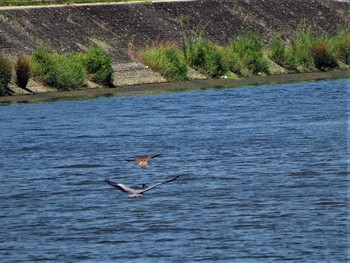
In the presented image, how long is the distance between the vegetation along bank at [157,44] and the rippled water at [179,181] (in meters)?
3.19

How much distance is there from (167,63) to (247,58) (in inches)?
155

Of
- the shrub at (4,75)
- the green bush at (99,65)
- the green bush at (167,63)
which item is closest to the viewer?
the shrub at (4,75)

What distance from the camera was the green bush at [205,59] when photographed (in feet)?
157

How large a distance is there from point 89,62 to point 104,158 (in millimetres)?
16452

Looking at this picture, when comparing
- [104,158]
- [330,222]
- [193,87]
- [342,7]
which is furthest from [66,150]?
[342,7]

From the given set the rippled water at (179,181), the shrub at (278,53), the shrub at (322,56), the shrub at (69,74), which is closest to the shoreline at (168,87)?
the shrub at (69,74)

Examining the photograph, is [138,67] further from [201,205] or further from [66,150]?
[201,205]

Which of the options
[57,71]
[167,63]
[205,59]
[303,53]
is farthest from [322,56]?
[57,71]

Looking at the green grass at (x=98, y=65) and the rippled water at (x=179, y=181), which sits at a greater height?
the rippled water at (x=179, y=181)

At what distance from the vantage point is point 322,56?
52.1 metres

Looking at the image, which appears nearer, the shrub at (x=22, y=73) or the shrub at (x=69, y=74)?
the shrub at (x=22, y=73)

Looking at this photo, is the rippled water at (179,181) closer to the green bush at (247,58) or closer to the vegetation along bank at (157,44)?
the vegetation along bank at (157,44)

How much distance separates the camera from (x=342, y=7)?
62.5 metres

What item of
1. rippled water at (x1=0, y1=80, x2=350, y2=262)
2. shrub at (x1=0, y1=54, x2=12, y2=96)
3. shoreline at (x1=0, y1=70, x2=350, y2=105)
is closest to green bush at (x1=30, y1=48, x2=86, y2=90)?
shoreline at (x1=0, y1=70, x2=350, y2=105)
